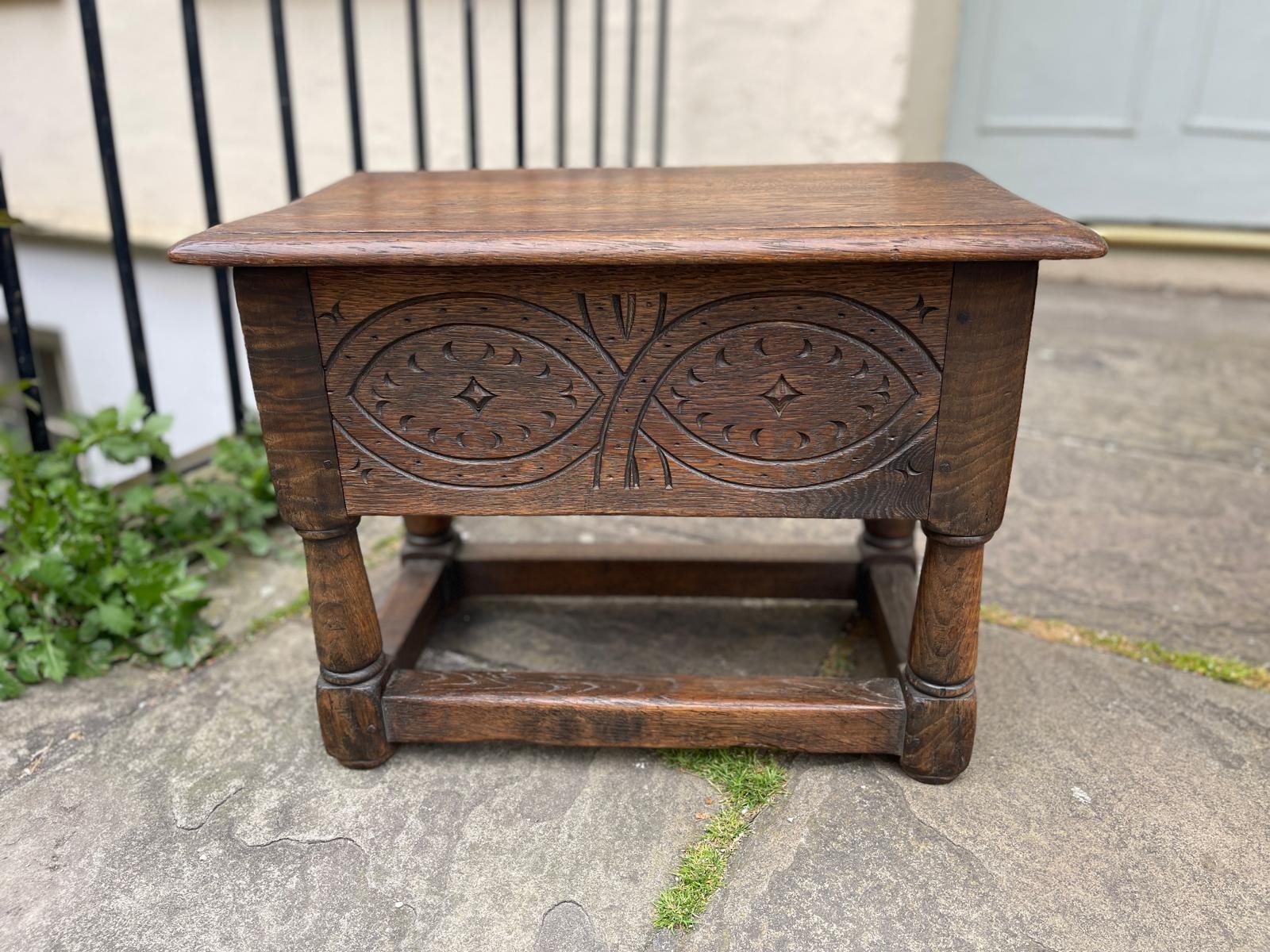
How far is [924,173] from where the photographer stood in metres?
1.39

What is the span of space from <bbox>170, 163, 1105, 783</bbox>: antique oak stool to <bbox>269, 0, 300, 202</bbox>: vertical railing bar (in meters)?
0.89

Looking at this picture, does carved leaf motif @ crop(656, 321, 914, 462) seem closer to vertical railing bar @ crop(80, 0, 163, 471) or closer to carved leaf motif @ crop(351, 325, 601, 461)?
carved leaf motif @ crop(351, 325, 601, 461)

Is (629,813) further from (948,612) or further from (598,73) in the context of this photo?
(598,73)

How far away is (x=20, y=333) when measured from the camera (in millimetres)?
1645

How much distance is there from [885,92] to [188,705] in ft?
9.25

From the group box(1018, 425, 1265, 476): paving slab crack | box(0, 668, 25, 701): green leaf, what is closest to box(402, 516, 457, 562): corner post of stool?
box(0, 668, 25, 701): green leaf

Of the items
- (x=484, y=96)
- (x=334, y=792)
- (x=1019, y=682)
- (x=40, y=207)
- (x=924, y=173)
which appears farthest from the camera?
(x=40, y=207)

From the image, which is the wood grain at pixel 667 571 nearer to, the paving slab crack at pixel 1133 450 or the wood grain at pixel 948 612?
the wood grain at pixel 948 612

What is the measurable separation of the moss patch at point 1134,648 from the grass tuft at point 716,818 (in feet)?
2.01

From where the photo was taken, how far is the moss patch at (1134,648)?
4.99 feet

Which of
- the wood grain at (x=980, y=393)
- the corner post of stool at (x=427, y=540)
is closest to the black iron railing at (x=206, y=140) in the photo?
the corner post of stool at (x=427, y=540)

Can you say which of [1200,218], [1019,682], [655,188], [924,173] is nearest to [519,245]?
[655,188]

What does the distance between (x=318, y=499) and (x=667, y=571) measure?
0.67m

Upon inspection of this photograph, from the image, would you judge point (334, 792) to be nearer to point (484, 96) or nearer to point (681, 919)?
point (681, 919)
